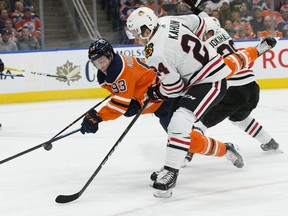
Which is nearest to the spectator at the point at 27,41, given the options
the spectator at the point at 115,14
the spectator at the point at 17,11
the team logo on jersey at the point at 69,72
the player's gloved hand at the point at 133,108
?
the spectator at the point at 17,11

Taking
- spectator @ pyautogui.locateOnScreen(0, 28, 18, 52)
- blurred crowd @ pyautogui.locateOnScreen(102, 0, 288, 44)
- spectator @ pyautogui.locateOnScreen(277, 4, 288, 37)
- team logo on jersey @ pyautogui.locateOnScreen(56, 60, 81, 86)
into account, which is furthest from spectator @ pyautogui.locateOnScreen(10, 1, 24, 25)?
spectator @ pyautogui.locateOnScreen(277, 4, 288, 37)

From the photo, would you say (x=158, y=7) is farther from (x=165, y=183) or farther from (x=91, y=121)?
(x=165, y=183)

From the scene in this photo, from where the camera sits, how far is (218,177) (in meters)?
3.86

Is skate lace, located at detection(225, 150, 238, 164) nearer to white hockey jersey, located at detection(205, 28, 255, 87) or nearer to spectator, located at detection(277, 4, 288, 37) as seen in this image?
white hockey jersey, located at detection(205, 28, 255, 87)

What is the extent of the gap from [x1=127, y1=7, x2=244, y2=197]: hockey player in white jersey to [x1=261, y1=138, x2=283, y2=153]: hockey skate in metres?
1.00

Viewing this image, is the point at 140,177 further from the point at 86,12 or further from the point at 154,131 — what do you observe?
the point at 86,12

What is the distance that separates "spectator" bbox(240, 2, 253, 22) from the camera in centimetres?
912

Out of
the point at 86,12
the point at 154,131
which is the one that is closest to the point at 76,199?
the point at 154,131

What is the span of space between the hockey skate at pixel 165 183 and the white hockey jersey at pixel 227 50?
3.27ft

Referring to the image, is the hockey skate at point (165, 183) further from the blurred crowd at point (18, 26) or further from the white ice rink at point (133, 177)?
the blurred crowd at point (18, 26)

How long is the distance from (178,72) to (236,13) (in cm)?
581

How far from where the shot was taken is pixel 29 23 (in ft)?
27.7

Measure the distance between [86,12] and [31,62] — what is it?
3.60 feet

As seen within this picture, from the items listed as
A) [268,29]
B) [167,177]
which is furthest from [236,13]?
[167,177]
